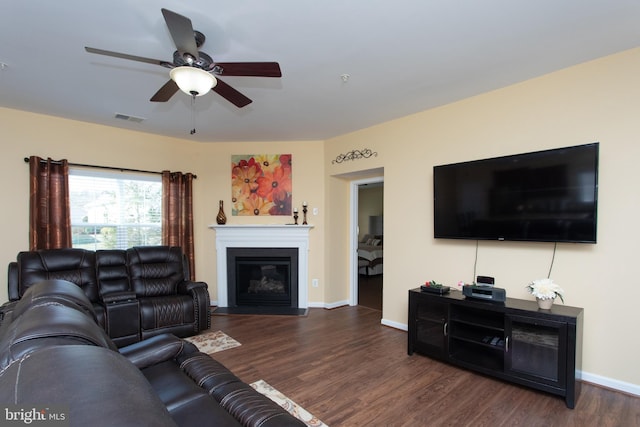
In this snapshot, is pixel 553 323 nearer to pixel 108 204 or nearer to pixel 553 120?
pixel 553 120

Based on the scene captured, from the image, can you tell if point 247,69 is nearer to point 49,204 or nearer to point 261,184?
point 261,184

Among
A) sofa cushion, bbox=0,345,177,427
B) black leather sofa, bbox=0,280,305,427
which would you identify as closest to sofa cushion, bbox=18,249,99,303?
black leather sofa, bbox=0,280,305,427

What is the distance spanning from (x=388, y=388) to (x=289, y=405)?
85 centimetres

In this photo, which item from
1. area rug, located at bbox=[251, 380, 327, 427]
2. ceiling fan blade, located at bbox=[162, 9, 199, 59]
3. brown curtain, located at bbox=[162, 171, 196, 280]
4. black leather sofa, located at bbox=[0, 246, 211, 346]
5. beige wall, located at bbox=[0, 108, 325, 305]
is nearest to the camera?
ceiling fan blade, located at bbox=[162, 9, 199, 59]

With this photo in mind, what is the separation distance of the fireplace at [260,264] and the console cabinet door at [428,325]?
224 centimetres

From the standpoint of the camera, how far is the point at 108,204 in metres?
4.42

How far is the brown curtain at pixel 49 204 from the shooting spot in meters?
3.73

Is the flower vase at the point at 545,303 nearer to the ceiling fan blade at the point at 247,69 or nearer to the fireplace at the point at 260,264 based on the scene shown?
the ceiling fan blade at the point at 247,69

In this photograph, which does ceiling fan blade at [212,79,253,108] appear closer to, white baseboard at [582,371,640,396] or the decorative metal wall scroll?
the decorative metal wall scroll

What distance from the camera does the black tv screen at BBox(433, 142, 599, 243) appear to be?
2.52 metres

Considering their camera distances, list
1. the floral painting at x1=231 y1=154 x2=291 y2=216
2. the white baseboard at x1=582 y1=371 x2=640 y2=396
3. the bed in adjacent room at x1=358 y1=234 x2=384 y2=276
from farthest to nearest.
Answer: the bed in adjacent room at x1=358 y1=234 x2=384 y2=276 → the floral painting at x1=231 y1=154 x2=291 y2=216 → the white baseboard at x1=582 y1=371 x2=640 y2=396

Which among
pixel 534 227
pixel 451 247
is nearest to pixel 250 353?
pixel 451 247

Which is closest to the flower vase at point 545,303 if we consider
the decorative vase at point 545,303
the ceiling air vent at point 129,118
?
the decorative vase at point 545,303

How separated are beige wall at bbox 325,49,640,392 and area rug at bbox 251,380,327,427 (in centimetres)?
207
